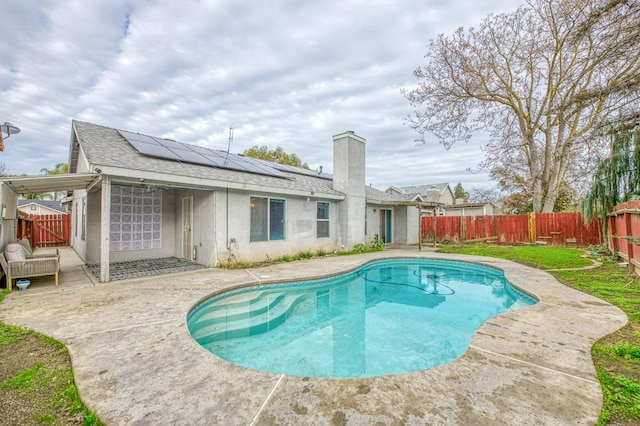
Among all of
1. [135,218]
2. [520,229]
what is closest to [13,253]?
[135,218]

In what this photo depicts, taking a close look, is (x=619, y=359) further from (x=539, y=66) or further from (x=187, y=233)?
(x=539, y=66)

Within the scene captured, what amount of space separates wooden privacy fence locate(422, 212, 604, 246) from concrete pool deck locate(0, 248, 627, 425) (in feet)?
42.3

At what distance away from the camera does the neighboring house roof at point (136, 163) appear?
6820mm

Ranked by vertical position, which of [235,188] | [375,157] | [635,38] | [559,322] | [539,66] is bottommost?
[559,322]

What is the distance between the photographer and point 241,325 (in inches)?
200

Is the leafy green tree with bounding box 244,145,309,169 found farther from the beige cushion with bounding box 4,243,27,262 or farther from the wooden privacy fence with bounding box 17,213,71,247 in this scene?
the beige cushion with bounding box 4,243,27,262

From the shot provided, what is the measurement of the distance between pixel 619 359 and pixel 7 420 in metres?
5.68

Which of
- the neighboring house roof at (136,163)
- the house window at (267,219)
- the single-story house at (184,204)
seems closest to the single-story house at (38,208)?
the single-story house at (184,204)

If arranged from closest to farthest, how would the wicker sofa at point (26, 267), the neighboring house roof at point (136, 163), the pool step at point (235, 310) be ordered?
the pool step at point (235, 310)
the wicker sofa at point (26, 267)
the neighboring house roof at point (136, 163)

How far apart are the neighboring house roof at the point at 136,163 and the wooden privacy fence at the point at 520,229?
1134 cm

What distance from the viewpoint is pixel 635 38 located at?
12.3 feet

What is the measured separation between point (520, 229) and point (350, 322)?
15.7m

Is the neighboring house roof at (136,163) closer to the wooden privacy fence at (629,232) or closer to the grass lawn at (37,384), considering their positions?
the grass lawn at (37,384)

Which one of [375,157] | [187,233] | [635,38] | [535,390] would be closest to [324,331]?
[535,390]
